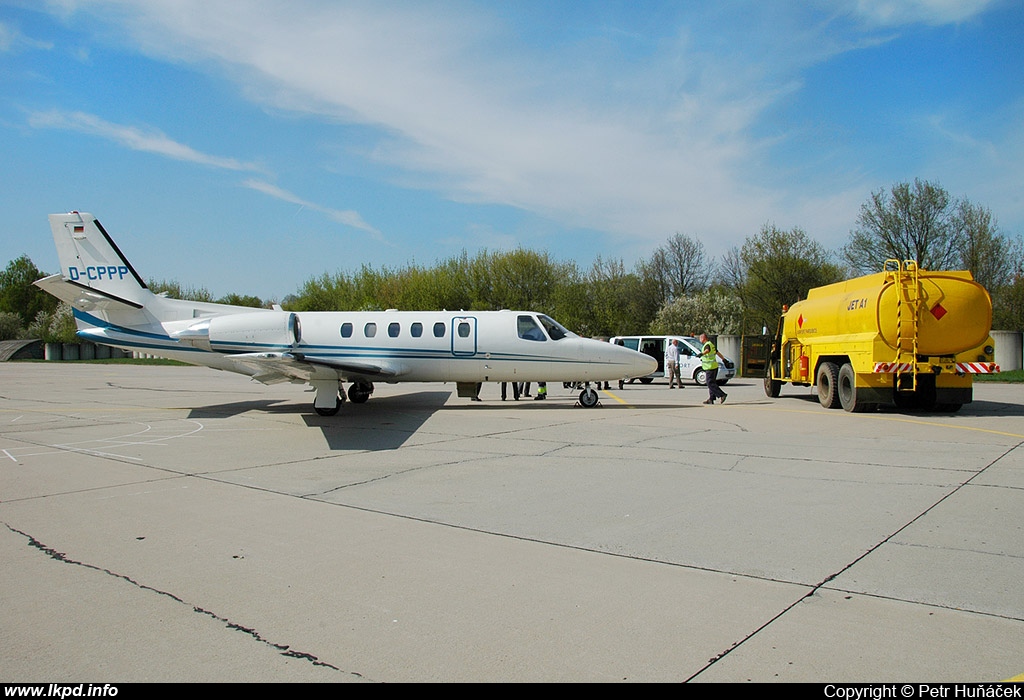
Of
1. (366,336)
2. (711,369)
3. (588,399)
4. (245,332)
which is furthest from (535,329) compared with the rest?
(245,332)

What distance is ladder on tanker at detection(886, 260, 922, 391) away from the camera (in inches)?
575

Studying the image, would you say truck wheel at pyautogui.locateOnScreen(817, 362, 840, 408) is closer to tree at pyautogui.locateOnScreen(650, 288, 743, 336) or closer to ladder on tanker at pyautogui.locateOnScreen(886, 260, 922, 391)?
ladder on tanker at pyautogui.locateOnScreen(886, 260, 922, 391)

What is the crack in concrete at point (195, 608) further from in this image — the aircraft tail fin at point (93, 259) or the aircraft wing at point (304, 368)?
the aircraft tail fin at point (93, 259)

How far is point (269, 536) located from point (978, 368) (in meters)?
14.9

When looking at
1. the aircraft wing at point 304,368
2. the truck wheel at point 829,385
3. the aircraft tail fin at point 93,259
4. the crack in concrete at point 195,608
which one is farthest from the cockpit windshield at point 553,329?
the crack in concrete at point 195,608

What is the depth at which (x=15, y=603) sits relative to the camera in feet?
15.0

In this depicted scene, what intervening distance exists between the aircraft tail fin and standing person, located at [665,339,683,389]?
18.0m

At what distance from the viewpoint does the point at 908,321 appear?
48.0 feet

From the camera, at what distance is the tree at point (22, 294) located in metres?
90.9

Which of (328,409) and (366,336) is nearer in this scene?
(328,409)

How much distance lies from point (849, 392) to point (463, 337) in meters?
9.35

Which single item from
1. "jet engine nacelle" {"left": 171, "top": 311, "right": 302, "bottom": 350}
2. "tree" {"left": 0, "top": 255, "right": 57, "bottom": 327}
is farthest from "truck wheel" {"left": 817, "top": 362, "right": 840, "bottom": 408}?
"tree" {"left": 0, "top": 255, "right": 57, "bottom": 327}

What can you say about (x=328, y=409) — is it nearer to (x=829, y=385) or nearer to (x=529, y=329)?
(x=529, y=329)
